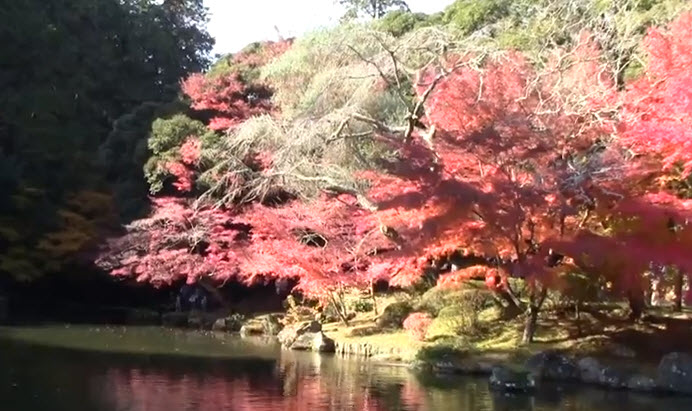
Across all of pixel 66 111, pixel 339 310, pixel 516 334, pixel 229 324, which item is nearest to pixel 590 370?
pixel 516 334

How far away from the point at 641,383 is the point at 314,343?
6007 mm

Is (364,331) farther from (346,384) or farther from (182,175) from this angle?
(182,175)

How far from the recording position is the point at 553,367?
45.4 feet

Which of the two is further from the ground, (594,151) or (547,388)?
(594,151)

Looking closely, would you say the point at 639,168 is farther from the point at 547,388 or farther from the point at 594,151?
the point at 547,388

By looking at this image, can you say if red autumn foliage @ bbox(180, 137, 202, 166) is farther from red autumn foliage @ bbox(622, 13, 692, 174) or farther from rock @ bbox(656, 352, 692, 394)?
rock @ bbox(656, 352, 692, 394)

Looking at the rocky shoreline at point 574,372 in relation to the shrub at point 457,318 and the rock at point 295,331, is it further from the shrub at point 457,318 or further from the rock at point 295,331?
the rock at point 295,331

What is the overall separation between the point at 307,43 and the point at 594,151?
7.02 m

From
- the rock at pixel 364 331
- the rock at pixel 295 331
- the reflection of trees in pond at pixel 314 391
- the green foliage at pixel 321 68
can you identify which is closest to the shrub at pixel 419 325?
the rock at pixel 364 331

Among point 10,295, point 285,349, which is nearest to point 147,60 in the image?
point 10,295

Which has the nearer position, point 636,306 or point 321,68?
point 636,306

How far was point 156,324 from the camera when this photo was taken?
66.8 feet

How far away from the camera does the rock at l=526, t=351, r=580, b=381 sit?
1377cm

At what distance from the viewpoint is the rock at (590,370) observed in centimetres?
1360
